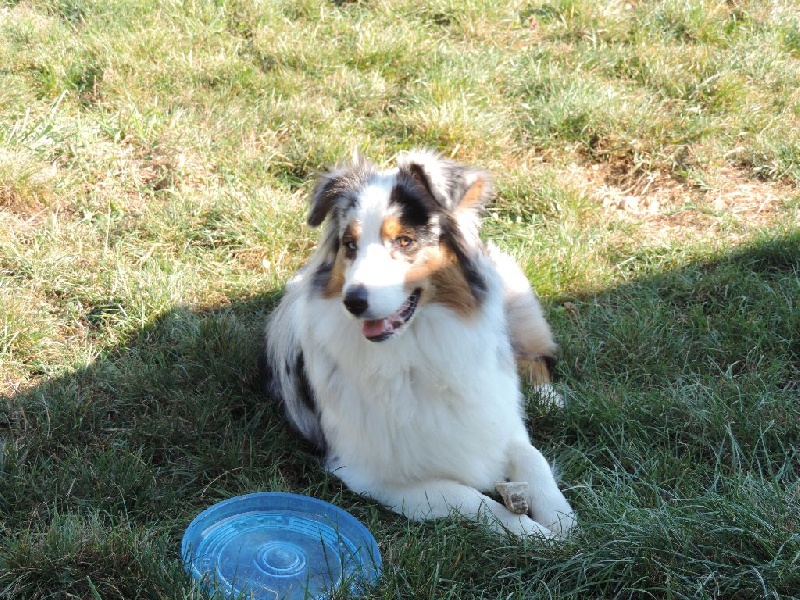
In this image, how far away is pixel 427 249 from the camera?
133 inches

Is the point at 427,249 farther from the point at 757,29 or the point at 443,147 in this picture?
the point at 757,29

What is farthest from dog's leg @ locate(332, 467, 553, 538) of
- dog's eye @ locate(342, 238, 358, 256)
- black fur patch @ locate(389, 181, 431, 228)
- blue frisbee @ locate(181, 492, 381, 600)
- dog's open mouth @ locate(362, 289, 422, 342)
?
black fur patch @ locate(389, 181, 431, 228)

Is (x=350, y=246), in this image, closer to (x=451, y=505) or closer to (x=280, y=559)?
(x=451, y=505)

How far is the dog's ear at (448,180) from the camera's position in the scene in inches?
134

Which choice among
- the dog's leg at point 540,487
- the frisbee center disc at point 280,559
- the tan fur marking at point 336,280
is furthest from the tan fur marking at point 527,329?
the frisbee center disc at point 280,559

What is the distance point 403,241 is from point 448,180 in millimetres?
303

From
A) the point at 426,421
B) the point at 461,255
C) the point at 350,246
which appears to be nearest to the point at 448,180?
the point at 461,255

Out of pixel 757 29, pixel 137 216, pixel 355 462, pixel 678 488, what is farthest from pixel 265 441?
pixel 757 29

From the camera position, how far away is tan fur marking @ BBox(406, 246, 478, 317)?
3357mm

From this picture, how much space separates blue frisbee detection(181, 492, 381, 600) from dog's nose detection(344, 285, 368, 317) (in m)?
0.76

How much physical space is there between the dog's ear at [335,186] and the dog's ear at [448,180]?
0.59 ft

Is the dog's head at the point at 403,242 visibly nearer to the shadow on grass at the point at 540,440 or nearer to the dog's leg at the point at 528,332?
the dog's leg at the point at 528,332

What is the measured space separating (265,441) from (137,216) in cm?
214

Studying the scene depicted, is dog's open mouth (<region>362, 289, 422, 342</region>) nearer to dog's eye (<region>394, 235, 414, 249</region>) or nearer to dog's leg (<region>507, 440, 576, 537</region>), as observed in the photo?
dog's eye (<region>394, 235, 414, 249</region>)
